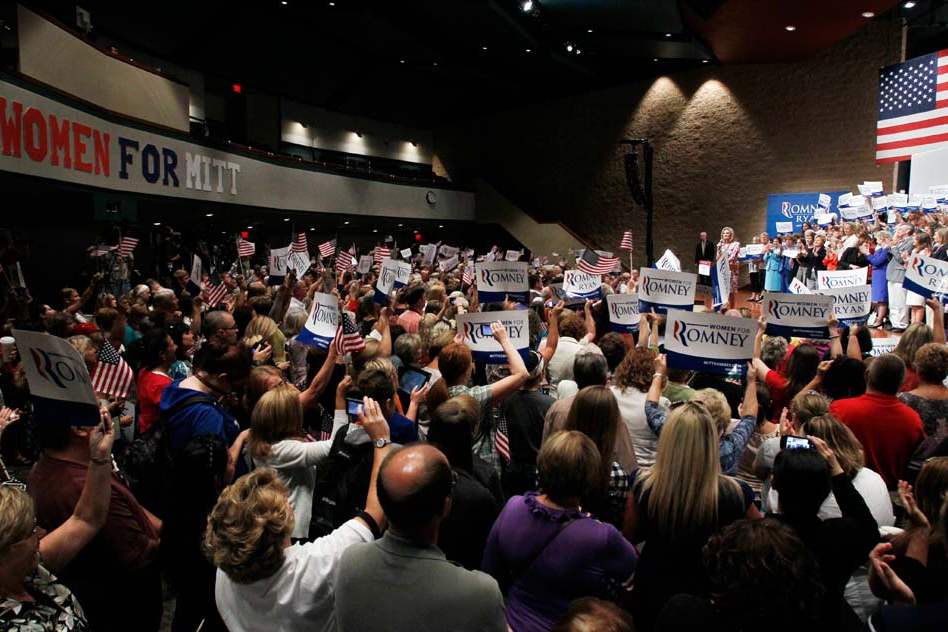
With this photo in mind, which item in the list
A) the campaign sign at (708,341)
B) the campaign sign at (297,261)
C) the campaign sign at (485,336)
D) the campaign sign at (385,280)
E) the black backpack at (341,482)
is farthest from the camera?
the campaign sign at (297,261)

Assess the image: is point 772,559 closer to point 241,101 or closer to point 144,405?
point 144,405

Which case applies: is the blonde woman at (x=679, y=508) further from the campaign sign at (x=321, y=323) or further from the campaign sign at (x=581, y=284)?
the campaign sign at (x=581, y=284)

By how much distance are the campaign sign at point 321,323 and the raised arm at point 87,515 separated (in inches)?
129

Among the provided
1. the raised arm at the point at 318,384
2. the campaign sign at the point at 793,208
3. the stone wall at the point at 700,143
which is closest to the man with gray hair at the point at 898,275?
the campaign sign at the point at 793,208

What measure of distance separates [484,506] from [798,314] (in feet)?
14.1

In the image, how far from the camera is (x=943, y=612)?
206 cm

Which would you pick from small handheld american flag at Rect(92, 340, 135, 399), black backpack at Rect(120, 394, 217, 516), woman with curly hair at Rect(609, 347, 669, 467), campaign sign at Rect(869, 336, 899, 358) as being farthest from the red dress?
campaign sign at Rect(869, 336, 899, 358)

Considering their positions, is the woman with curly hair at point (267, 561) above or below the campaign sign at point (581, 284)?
below

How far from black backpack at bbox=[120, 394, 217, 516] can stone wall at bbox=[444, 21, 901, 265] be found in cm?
2181

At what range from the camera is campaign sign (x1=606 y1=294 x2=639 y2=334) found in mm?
7797

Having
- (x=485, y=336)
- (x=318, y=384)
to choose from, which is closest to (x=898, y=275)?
(x=485, y=336)

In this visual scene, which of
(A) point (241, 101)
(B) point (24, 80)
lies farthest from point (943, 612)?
(A) point (241, 101)

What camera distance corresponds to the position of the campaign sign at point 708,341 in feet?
16.6

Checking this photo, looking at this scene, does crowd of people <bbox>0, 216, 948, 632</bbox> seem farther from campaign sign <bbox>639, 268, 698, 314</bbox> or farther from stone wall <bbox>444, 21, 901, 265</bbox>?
stone wall <bbox>444, 21, 901, 265</bbox>
